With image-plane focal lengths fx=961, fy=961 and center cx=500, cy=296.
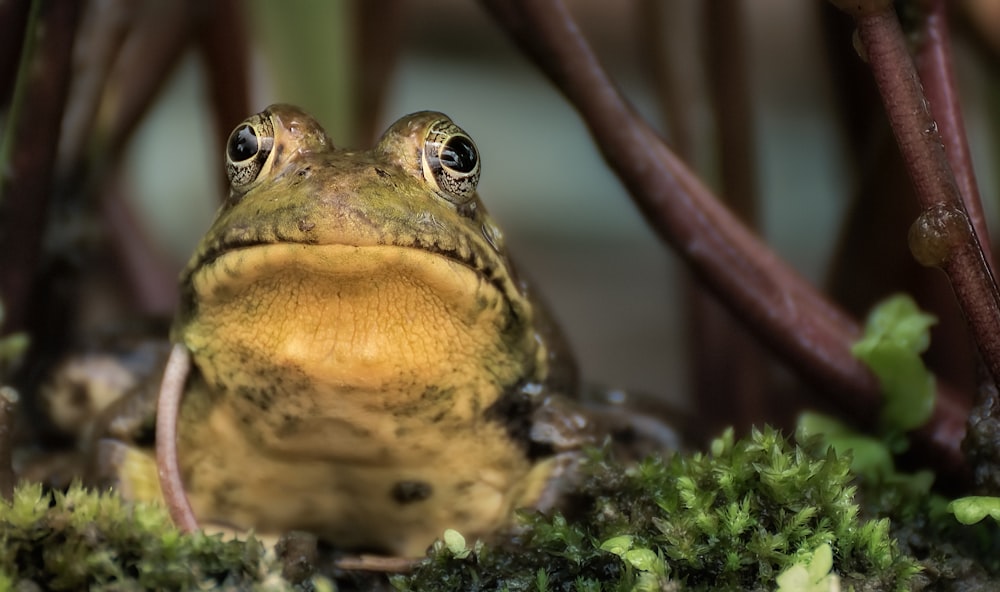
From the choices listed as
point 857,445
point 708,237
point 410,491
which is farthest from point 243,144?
point 857,445

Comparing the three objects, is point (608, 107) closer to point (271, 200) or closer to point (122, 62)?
point (271, 200)

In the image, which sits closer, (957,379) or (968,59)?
(957,379)

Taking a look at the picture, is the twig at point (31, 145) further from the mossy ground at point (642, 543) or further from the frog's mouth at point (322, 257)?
the mossy ground at point (642, 543)

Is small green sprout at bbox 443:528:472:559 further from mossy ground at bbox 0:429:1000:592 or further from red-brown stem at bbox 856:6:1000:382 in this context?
red-brown stem at bbox 856:6:1000:382

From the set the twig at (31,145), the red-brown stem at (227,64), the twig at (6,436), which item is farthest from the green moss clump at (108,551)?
the red-brown stem at (227,64)

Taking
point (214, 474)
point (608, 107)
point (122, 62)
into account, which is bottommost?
point (214, 474)

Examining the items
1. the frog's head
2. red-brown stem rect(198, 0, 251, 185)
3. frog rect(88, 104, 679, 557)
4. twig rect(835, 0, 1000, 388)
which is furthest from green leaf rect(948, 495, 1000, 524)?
red-brown stem rect(198, 0, 251, 185)

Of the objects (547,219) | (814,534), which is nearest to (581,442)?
(814,534)
